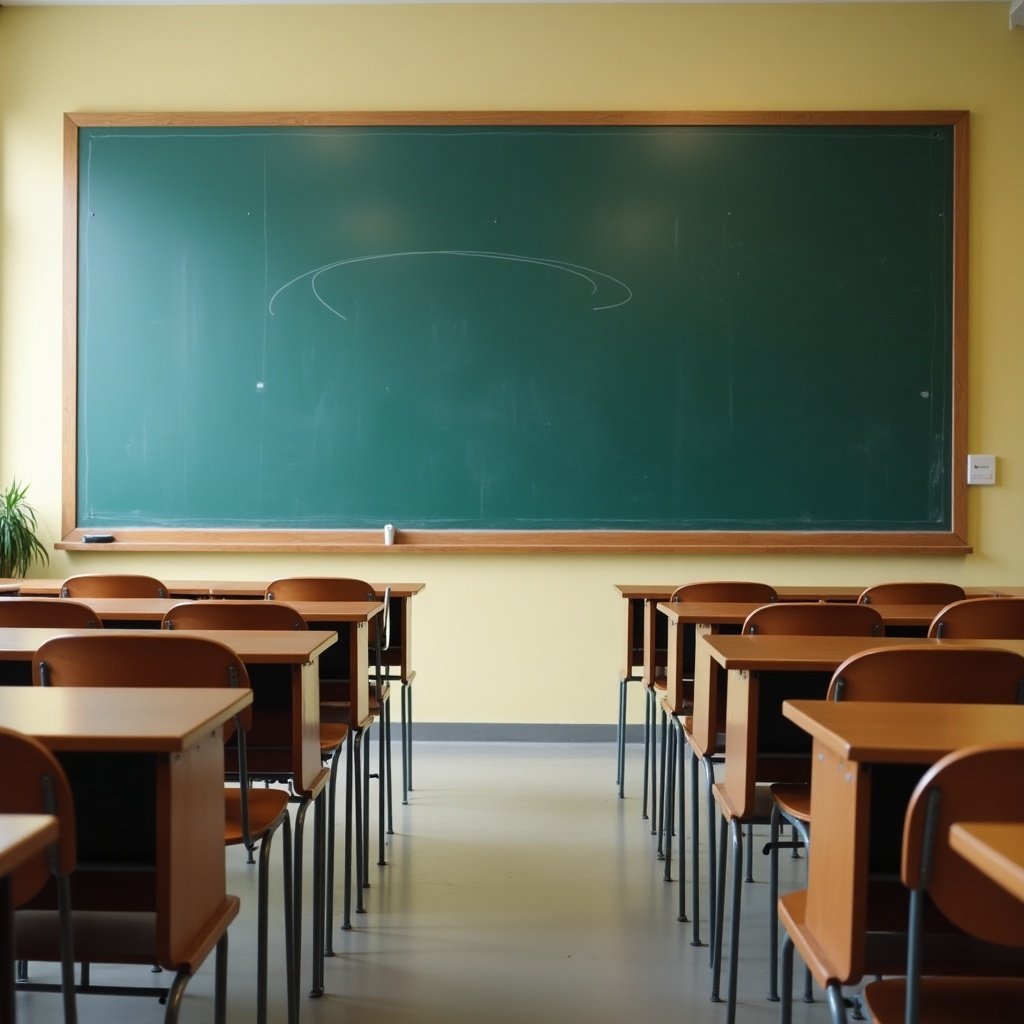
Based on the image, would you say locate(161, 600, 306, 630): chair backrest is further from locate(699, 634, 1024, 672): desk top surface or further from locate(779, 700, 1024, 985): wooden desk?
A: locate(779, 700, 1024, 985): wooden desk

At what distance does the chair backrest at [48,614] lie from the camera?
301cm

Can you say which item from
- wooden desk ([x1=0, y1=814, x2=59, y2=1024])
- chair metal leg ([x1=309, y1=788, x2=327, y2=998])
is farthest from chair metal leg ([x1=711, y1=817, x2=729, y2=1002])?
wooden desk ([x1=0, y1=814, x2=59, y2=1024])

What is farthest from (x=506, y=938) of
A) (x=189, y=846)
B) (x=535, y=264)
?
(x=535, y=264)

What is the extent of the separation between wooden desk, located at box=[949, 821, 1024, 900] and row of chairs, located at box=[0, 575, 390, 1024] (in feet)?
3.60

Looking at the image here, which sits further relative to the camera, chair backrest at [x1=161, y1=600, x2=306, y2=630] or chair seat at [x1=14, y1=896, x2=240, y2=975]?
chair backrest at [x1=161, y1=600, x2=306, y2=630]

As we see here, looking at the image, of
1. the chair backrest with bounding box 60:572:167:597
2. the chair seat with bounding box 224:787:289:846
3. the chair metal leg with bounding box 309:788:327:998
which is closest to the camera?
the chair seat with bounding box 224:787:289:846

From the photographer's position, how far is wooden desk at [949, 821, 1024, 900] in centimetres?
89

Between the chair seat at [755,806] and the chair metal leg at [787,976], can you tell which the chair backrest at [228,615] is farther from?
the chair metal leg at [787,976]

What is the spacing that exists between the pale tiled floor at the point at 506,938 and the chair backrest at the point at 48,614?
0.92m

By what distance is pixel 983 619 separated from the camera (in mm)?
3268

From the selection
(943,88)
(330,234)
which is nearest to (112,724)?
(330,234)

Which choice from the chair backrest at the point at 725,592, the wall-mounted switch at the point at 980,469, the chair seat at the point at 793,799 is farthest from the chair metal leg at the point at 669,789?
the wall-mounted switch at the point at 980,469

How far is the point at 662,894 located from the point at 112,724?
2.10 m

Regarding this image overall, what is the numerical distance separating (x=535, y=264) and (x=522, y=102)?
0.85 meters
